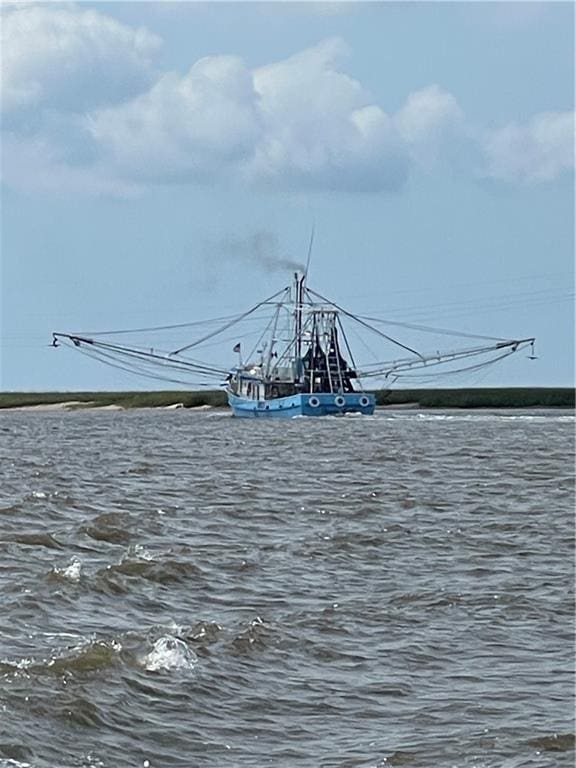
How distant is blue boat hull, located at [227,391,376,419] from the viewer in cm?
8681

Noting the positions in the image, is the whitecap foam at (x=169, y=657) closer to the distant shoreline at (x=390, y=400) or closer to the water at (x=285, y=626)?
the water at (x=285, y=626)

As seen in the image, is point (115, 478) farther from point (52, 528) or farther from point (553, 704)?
point (553, 704)

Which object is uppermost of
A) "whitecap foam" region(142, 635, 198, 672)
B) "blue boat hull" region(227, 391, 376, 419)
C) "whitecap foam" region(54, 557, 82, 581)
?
"blue boat hull" region(227, 391, 376, 419)

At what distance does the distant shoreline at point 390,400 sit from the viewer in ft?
415

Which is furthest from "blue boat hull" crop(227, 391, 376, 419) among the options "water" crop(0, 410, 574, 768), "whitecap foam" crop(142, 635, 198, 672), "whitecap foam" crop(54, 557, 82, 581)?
"whitecap foam" crop(142, 635, 198, 672)

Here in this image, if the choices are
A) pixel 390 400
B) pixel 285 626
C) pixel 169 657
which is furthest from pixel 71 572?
pixel 390 400

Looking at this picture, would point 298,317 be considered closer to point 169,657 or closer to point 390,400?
point 390,400

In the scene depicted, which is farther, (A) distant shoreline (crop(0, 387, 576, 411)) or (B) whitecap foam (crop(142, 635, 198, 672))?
(A) distant shoreline (crop(0, 387, 576, 411))

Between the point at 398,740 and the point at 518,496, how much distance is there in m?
18.8

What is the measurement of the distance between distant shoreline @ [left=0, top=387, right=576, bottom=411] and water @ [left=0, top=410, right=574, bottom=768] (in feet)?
311

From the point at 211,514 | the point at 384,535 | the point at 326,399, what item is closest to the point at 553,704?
the point at 384,535

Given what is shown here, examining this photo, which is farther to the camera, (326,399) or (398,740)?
(326,399)

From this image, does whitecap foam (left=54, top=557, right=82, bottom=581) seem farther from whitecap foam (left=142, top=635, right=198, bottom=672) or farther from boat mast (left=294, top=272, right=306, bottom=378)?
boat mast (left=294, top=272, right=306, bottom=378)

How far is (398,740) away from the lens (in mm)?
11664
